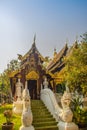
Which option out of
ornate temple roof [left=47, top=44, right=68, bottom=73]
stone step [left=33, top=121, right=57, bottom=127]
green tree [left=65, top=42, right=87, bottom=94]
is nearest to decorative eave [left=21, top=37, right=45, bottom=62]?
ornate temple roof [left=47, top=44, right=68, bottom=73]

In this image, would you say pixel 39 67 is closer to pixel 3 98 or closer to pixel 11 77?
pixel 11 77

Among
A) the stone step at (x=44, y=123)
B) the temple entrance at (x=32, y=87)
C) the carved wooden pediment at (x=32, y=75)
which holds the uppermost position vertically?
the carved wooden pediment at (x=32, y=75)

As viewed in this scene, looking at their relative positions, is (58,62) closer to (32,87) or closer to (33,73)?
(32,87)

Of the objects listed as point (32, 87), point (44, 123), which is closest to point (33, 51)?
point (32, 87)

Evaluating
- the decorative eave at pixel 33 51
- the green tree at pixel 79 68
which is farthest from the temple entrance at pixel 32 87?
the green tree at pixel 79 68

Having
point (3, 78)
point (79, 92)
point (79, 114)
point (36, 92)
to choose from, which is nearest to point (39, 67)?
point (36, 92)

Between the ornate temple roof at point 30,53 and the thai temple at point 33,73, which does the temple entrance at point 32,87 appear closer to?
the thai temple at point 33,73

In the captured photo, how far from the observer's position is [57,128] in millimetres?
10250

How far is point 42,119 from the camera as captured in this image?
11.1m

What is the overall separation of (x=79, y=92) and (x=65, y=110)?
5542 millimetres

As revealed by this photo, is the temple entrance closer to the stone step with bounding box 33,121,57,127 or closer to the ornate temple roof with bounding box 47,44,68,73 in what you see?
the ornate temple roof with bounding box 47,44,68,73

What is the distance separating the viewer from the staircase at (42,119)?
10305 millimetres

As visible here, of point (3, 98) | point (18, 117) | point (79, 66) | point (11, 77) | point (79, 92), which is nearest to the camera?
point (18, 117)

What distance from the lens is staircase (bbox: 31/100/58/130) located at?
10.3m
